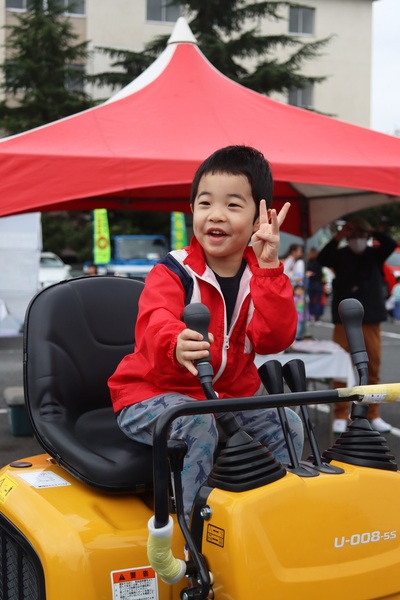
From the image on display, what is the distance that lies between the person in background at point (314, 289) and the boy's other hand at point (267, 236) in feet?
47.8

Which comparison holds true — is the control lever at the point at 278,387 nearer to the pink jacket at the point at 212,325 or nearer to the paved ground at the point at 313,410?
the pink jacket at the point at 212,325

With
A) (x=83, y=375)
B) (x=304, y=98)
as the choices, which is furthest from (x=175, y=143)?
(x=304, y=98)

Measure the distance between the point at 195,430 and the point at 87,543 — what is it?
377 millimetres

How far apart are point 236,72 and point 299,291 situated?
11010mm

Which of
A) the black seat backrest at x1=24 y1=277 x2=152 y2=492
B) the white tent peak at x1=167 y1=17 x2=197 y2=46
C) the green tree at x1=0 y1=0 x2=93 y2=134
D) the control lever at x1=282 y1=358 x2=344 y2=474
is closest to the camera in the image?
the control lever at x1=282 y1=358 x2=344 y2=474

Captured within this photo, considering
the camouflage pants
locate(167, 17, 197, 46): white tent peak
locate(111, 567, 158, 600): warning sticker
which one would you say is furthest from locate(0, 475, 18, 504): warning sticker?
locate(167, 17, 197, 46): white tent peak

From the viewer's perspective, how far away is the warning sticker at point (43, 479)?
2.25 meters

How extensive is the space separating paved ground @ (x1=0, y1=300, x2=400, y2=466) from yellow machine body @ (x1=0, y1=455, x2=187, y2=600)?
333 centimetres

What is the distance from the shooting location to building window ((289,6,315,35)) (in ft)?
99.5

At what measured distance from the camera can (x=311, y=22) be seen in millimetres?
30578

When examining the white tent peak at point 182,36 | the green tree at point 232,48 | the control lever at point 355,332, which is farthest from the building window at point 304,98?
the control lever at point 355,332

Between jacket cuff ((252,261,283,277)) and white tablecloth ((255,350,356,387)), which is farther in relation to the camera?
white tablecloth ((255,350,356,387))

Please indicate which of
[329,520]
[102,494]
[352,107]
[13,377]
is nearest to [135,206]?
[13,377]

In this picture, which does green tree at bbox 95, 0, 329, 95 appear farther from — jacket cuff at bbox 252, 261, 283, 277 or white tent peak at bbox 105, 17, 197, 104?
jacket cuff at bbox 252, 261, 283, 277
